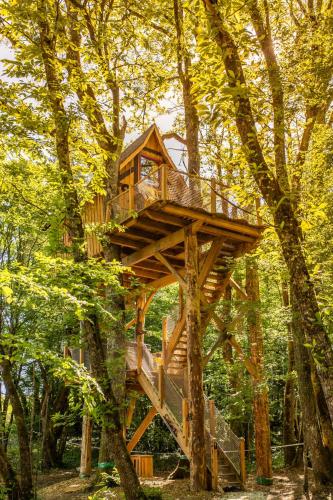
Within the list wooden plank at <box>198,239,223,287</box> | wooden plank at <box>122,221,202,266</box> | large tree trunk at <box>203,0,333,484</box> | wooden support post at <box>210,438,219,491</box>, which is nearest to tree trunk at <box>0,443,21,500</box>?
wooden support post at <box>210,438,219,491</box>

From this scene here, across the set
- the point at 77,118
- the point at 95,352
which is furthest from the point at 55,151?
the point at 95,352

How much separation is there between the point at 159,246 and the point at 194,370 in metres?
3.17

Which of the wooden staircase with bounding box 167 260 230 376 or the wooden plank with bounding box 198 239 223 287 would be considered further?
the wooden staircase with bounding box 167 260 230 376

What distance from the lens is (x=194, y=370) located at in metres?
8.90

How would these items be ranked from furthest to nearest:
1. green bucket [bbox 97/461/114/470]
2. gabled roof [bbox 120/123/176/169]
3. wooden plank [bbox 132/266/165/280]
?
gabled roof [bbox 120/123/176/169], wooden plank [bbox 132/266/165/280], green bucket [bbox 97/461/114/470]

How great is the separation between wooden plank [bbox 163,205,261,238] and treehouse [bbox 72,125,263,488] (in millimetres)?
21

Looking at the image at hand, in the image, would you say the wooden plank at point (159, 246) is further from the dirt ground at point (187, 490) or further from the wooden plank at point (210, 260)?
→ the dirt ground at point (187, 490)

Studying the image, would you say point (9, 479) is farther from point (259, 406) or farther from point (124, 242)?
point (259, 406)

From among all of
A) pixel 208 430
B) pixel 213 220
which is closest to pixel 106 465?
pixel 208 430

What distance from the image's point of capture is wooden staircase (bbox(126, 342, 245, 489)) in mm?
9359

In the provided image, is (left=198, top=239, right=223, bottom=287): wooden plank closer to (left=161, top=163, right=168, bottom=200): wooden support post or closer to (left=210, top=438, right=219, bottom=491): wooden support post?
(left=161, top=163, right=168, bottom=200): wooden support post

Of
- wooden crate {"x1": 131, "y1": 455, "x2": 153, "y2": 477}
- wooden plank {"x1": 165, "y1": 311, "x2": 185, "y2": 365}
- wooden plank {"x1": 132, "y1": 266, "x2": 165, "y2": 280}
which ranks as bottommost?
wooden crate {"x1": 131, "y1": 455, "x2": 153, "y2": 477}

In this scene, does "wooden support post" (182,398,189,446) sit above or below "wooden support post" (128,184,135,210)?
below

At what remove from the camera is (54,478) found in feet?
50.6
